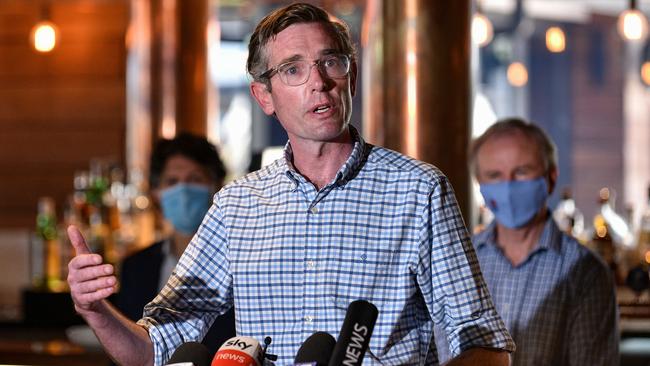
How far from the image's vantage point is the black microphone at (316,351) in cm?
159

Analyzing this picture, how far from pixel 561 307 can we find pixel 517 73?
325 inches

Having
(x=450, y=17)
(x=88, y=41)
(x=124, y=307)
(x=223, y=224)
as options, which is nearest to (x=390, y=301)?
(x=223, y=224)

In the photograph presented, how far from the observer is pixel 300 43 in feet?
6.55

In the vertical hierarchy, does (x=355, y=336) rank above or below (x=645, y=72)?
below

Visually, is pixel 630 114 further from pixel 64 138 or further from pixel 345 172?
pixel 345 172

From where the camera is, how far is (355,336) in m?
1.58

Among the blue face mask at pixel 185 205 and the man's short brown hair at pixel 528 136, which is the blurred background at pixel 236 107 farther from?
the man's short brown hair at pixel 528 136

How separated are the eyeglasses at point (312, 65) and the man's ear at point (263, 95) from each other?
10 cm

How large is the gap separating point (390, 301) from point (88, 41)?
25.3ft

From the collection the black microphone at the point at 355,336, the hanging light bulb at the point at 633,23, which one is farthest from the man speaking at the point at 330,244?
the hanging light bulb at the point at 633,23

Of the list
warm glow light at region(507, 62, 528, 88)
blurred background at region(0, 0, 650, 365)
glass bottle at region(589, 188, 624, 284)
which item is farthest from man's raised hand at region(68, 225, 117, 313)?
warm glow light at region(507, 62, 528, 88)

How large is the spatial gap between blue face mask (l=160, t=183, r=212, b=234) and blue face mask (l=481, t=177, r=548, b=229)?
0.89 metres

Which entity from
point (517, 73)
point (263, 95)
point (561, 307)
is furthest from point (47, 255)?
point (517, 73)

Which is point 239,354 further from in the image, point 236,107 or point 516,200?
point 236,107
